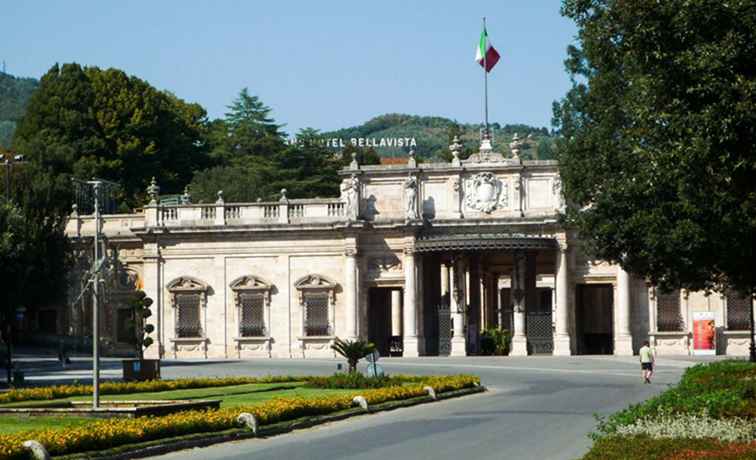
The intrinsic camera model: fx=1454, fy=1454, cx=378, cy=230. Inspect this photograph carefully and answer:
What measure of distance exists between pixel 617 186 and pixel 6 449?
29.0 m

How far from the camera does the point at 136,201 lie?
10269 centimetres

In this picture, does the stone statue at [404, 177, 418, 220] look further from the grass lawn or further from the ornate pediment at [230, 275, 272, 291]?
the grass lawn

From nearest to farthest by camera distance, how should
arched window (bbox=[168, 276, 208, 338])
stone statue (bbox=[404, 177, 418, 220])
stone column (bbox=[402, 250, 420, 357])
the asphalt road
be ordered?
the asphalt road, stone column (bbox=[402, 250, 420, 357]), stone statue (bbox=[404, 177, 418, 220]), arched window (bbox=[168, 276, 208, 338])

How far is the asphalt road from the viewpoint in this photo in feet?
86.2

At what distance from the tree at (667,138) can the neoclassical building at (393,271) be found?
1797 centimetres

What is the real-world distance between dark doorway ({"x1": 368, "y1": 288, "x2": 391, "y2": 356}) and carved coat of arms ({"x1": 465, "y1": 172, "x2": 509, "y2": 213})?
24.4 ft

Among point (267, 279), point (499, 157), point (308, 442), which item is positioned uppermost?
point (499, 157)

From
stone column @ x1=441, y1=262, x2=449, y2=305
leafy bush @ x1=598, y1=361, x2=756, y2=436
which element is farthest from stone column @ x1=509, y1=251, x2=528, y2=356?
leafy bush @ x1=598, y1=361, x2=756, y2=436

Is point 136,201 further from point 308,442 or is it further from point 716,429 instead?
point 716,429

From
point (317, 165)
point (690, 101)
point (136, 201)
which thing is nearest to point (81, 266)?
point (136, 201)

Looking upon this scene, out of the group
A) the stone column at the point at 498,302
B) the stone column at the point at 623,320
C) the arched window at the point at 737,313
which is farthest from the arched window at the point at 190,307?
the arched window at the point at 737,313

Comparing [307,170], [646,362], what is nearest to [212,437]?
[646,362]

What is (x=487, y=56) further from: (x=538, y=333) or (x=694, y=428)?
(x=694, y=428)

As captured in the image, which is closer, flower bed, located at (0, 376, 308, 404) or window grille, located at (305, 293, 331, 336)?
flower bed, located at (0, 376, 308, 404)
